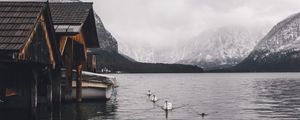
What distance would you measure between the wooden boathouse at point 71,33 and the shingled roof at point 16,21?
970 cm

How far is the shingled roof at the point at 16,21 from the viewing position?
25.3 meters

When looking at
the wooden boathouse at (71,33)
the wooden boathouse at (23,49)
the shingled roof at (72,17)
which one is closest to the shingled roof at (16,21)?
the wooden boathouse at (23,49)

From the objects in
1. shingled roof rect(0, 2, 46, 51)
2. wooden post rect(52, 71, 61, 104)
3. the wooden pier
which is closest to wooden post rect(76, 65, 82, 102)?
wooden post rect(52, 71, 61, 104)

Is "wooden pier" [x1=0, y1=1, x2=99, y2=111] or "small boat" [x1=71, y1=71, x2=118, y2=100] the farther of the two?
"small boat" [x1=71, y1=71, x2=118, y2=100]

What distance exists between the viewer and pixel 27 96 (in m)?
28.3

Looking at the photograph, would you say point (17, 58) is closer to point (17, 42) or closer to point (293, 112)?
point (17, 42)

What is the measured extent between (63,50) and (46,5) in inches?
380

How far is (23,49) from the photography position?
25.2 m

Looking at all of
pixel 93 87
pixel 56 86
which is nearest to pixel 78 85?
pixel 93 87

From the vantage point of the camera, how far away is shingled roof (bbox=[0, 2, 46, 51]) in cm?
2532

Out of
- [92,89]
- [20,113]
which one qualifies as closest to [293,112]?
[92,89]

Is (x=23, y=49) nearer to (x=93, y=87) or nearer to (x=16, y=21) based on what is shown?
(x=16, y=21)

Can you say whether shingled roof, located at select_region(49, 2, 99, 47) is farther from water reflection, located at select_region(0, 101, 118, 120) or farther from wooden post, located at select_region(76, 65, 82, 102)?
water reflection, located at select_region(0, 101, 118, 120)

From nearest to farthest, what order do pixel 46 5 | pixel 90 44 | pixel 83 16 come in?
1. pixel 46 5
2. pixel 83 16
3. pixel 90 44
